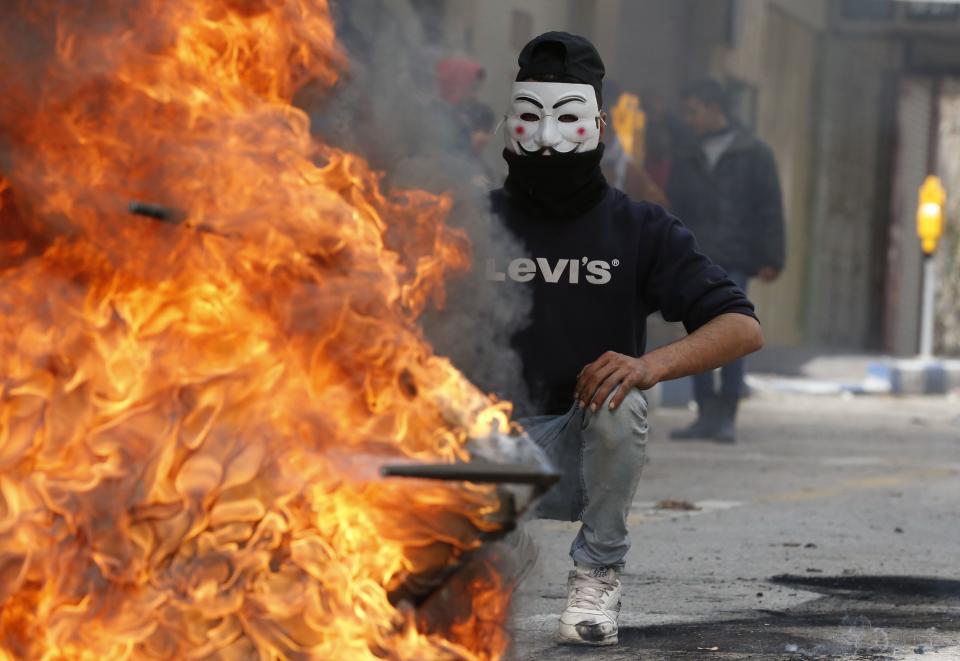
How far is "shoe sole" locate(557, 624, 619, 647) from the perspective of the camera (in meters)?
4.38

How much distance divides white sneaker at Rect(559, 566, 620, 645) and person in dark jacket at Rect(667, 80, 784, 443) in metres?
6.25

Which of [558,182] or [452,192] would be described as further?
[558,182]

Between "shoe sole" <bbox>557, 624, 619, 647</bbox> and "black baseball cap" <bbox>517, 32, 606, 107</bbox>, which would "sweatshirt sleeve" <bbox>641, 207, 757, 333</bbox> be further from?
"shoe sole" <bbox>557, 624, 619, 647</bbox>

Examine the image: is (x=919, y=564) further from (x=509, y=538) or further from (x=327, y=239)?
(x=327, y=239)

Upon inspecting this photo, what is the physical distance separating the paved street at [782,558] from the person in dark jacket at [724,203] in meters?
0.32

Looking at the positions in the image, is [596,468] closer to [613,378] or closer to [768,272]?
[613,378]

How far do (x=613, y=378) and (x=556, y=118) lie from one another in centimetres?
70

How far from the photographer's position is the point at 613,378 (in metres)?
4.20

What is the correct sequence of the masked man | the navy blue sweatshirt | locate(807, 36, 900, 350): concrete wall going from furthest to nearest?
locate(807, 36, 900, 350): concrete wall
the navy blue sweatshirt
the masked man

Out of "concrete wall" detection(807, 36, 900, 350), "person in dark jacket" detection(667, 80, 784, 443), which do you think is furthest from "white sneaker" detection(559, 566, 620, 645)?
"concrete wall" detection(807, 36, 900, 350)

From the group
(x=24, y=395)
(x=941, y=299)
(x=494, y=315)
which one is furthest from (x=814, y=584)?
(x=941, y=299)

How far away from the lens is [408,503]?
335 centimetres

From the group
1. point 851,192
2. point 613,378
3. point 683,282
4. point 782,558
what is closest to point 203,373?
point 613,378

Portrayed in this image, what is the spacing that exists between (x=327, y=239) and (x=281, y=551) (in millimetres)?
620
